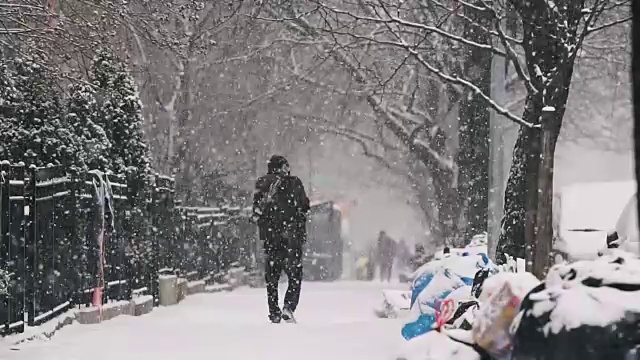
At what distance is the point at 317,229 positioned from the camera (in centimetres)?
4088

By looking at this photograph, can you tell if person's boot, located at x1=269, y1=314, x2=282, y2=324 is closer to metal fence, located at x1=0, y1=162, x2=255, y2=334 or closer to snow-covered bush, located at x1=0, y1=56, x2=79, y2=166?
metal fence, located at x1=0, y1=162, x2=255, y2=334

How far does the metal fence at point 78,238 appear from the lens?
356 inches

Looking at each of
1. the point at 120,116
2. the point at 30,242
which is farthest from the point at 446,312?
the point at 120,116

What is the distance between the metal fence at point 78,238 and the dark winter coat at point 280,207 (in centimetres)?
176

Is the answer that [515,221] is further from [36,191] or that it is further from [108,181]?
[36,191]

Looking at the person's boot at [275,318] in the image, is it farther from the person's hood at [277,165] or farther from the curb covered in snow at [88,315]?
the curb covered in snow at [88,315]

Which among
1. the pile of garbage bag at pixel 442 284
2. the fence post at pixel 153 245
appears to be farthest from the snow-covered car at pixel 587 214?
the pile of garbage bag at pixel 442 284

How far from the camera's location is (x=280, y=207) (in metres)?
11.8

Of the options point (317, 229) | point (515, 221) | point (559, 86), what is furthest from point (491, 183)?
point (317, 229)

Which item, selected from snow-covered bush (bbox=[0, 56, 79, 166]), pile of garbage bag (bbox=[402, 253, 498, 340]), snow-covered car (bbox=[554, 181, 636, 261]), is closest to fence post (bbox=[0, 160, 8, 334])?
snow-covered bush (bbox=[0, 56, 79, 166])

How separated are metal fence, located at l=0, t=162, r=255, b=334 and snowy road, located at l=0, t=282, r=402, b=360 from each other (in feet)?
1.44

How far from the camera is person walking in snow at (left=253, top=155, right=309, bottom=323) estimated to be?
11.6 m

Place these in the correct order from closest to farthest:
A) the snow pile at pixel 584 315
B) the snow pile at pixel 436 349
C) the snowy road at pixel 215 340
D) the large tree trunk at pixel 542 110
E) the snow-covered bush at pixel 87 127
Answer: the snow pile at pixel 584 315, the snow pile at pixel 436 349, the snowy road at pixel 215 340, the large tree trunk at pixel 542 110, the snow-covered bush at pixel 87 127

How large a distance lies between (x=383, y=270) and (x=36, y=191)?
29335 mm
